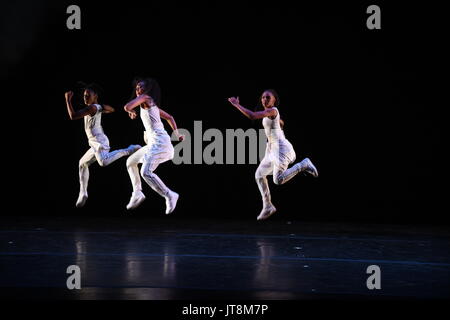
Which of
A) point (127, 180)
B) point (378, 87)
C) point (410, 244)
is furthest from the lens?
point (127, 180)

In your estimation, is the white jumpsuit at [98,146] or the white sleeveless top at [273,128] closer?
the white sleeveless top at [273,128]

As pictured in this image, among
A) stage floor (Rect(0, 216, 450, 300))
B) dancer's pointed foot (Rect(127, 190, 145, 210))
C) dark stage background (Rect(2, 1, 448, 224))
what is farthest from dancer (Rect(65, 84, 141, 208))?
dark stage background (Rect(2, 1, 448, 224))

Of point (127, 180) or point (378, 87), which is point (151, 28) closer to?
point (127, 180)

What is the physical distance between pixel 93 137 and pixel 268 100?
2.23 metres

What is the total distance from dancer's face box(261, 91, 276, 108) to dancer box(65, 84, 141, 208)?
1.62m

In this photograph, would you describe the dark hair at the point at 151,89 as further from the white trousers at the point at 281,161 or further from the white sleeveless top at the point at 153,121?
the white trousers at the point at 281,161

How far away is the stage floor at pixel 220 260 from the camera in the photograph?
4.75m

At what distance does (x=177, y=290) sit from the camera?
4754mm

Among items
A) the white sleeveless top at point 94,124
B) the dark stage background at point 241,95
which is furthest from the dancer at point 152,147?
the dark stage background at point 241,95

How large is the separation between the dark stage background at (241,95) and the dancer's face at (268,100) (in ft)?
3.77

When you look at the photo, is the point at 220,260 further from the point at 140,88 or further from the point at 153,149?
the point at 140,88

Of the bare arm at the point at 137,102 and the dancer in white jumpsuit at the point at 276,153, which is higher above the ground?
the bare arm at the point at 137,102
